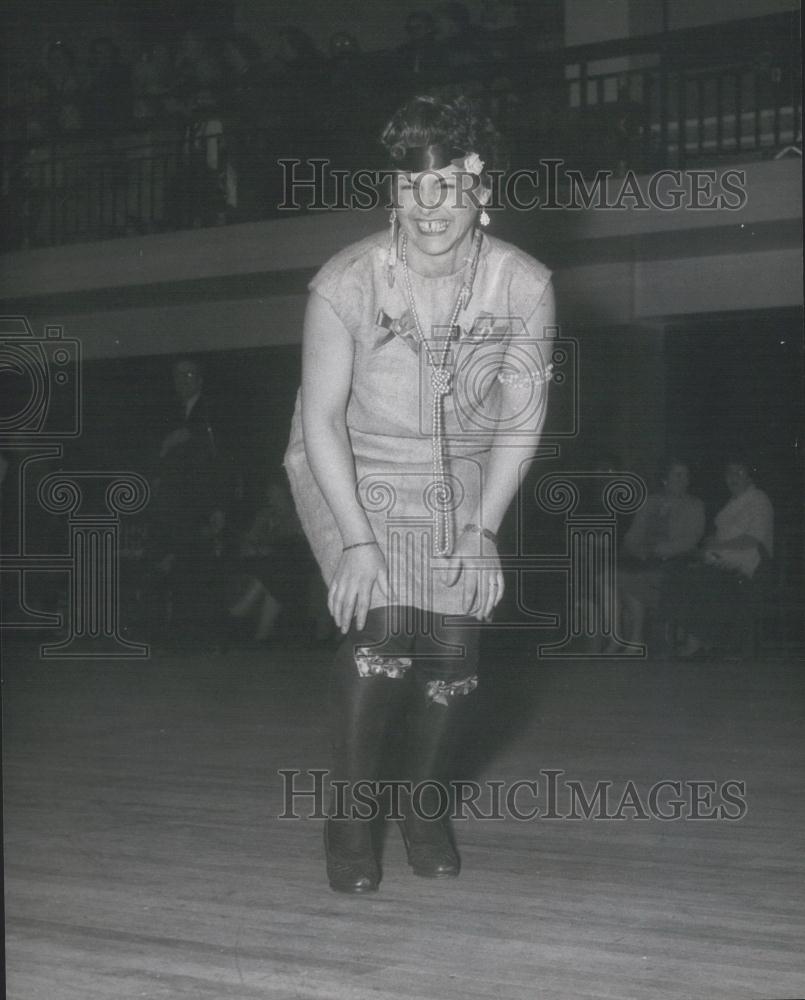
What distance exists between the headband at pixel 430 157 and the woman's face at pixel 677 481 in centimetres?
488

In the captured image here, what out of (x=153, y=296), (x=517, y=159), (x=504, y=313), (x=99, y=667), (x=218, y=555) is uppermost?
(x=517, y=159)

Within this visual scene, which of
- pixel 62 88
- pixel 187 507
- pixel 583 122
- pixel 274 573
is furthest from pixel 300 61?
pixel 274 573

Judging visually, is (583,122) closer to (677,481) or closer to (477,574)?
(677,481)

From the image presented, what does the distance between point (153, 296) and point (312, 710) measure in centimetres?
426

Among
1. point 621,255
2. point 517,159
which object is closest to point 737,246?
point 621,255

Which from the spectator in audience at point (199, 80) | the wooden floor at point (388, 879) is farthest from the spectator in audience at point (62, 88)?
the wooden floor at point (388, 879)

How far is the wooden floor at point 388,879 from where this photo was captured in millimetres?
1677

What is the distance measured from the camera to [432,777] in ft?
7.42

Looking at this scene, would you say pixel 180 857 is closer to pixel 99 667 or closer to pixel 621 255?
pixel 99 667

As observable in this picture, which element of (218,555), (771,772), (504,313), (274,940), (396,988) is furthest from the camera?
(218,555)

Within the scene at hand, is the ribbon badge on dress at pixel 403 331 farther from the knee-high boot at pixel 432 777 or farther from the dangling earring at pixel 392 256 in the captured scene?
the knee-high boot at pixel 432 777

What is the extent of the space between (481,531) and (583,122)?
19.2 feet

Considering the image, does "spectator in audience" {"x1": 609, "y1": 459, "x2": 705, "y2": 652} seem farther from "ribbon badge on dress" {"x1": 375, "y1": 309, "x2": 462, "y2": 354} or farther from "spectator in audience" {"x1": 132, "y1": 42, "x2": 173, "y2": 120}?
"ribbon badge on dress" {"x1": 375, "y1": 309, "x2": 462, "y2": 354}

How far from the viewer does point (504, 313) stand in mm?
2193
